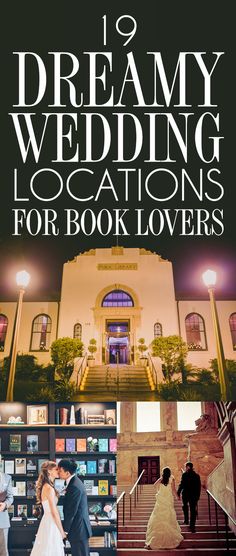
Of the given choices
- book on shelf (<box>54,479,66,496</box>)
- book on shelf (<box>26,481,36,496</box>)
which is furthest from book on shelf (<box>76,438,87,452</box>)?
book on shelf (<box>26,481,36,496</box>)

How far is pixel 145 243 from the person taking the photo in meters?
7.45

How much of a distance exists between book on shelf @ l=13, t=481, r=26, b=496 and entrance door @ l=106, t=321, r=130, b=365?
5.80 feet

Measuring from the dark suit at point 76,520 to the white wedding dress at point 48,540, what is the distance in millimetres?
129

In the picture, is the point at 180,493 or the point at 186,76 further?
the point at 180,493

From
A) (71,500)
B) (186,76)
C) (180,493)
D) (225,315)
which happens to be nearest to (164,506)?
(180,493)

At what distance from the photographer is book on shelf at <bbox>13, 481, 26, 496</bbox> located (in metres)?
7.42

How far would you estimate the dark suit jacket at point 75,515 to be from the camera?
23.4 ft

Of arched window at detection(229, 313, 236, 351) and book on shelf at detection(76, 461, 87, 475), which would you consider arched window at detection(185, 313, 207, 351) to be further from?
book on shelf at detection(76, 461, 87, 475)

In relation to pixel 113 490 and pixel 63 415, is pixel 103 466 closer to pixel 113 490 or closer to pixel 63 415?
pixel 113 490

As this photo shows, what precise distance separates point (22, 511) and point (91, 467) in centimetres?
93

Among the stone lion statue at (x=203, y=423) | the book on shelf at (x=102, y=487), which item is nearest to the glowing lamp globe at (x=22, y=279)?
the book on shelf at (x=102, y=487)

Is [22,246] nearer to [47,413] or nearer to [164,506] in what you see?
[47,413]

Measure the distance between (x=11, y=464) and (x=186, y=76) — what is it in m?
4.85

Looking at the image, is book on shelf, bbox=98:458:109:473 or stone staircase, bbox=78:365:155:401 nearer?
stone staircase, bbox=78:365:155:401
